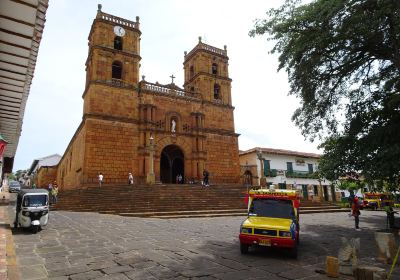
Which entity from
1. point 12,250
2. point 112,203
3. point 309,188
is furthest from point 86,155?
point 309,188

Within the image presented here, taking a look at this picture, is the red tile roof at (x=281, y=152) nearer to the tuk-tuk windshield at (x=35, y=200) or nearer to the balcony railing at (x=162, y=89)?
the balcony railing at (x=162, y=89)

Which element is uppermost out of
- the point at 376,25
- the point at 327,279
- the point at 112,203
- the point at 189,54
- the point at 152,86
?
the point at 189,54

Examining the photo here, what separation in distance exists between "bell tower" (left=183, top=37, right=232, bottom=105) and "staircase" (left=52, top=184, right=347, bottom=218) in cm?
1305

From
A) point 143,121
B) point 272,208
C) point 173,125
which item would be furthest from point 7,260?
point 173,125

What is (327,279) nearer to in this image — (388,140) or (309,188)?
(388,140)

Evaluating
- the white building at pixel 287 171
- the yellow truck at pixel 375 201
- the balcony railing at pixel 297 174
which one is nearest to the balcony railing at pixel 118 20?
the white building at pixel 287 171

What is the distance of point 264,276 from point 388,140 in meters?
6.98

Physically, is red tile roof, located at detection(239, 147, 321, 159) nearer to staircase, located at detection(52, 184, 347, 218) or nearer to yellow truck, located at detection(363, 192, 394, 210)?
yellow truck, located at detection(363, 192, 394, 210)

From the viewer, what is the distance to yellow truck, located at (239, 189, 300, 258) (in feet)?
24.0

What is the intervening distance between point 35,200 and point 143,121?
1732cm

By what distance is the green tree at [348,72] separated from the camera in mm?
9648

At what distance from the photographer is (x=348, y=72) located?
39.1 ft

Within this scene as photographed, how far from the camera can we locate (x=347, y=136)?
11.3 m

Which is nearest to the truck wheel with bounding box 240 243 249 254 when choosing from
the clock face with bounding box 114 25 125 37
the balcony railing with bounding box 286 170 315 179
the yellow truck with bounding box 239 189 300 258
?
the yellow truck with bounding box 239 189 300 258
